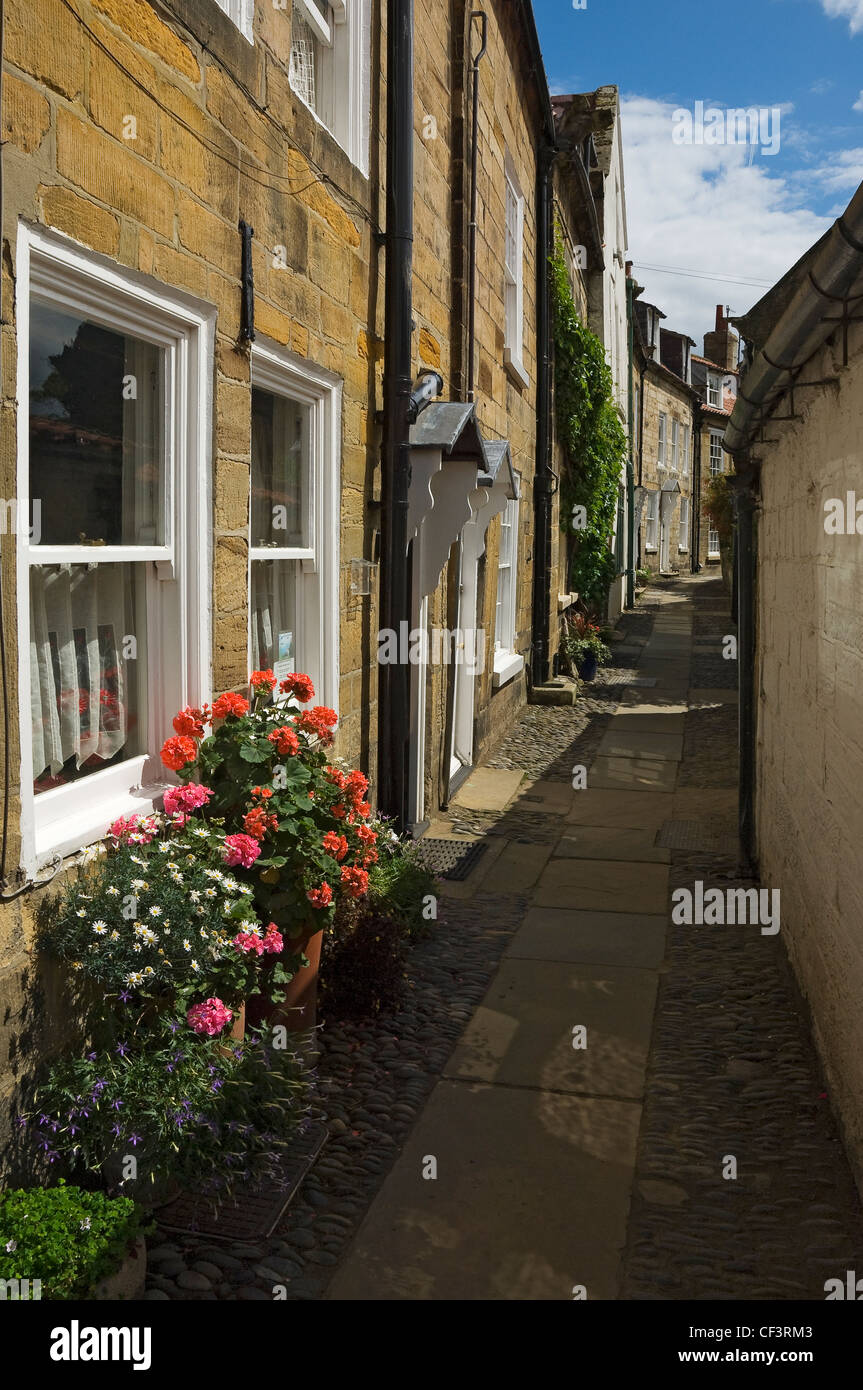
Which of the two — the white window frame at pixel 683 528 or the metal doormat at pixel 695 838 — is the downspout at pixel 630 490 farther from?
the metal doormat at pixel 695 838

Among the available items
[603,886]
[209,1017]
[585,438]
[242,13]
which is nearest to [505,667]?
[603,886]

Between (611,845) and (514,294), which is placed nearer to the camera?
(611,845)

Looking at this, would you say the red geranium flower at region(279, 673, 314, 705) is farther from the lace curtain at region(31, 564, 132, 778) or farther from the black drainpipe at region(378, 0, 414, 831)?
the black drainpipe at region(378, 0, 414, 831)

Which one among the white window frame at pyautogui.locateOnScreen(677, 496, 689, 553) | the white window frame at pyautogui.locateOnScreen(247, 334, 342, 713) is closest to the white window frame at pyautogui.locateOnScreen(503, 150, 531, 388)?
the white window frame at pyautogui.locateOnScreen(247, 334, 342, 713)

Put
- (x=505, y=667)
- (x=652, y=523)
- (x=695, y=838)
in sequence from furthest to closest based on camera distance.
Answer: (x=652, y=523)
(x=505, y=667)
(x=695, y=838)

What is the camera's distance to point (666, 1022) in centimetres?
501

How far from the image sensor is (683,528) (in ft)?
133

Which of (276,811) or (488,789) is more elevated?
(276,811)

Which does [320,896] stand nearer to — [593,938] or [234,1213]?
[234,1213]

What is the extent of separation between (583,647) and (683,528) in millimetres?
26007

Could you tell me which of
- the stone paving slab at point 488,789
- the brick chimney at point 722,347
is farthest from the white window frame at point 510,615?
the brick chimney at point 722,347

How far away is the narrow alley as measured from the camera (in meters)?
3.21
